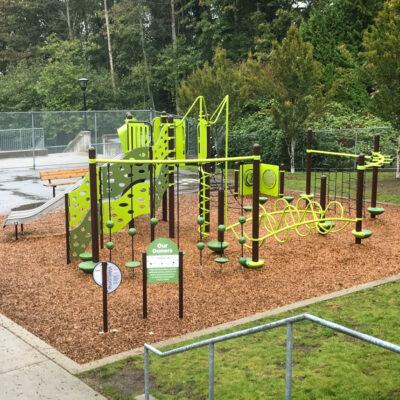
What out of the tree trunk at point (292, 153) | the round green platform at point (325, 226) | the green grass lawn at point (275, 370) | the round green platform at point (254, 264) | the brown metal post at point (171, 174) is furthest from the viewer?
the tree trunk at point (292, 153)

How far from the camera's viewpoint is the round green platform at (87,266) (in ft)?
28.9

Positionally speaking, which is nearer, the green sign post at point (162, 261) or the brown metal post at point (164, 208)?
the green sign post at point (162, 261)

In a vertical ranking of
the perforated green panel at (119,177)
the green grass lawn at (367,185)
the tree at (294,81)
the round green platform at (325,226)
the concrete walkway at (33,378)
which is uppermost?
the tree at (294,81)

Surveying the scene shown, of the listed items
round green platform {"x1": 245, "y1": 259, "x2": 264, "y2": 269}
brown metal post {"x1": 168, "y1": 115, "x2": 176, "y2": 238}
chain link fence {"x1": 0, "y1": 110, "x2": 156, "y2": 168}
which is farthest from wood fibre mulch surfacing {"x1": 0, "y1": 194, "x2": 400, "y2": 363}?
chain link fence {"x1": 0, "y1": 110, "x2": 156, "y2": 168}

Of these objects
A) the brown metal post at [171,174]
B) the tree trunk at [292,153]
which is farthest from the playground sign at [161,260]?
the tree trunk at [292,153]

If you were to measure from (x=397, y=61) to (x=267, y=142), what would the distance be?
8518 millimetres

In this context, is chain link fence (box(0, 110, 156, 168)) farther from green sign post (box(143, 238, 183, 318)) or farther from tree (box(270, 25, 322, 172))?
green sign post (box(143, 238, 183, 318))

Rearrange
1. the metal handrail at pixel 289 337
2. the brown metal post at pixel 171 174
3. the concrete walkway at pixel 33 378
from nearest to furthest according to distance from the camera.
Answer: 1. the metal handrail at pixel 289 337
2. the concrete walkway at pixel 33 378
3. the brown metal post at pixel 171 174

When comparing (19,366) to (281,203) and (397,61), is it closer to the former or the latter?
(281,203)

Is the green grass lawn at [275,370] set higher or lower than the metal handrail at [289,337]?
lower

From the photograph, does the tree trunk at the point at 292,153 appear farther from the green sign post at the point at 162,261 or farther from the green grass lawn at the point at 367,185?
the green sign post at the point at 162,261

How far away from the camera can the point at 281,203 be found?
1568cm

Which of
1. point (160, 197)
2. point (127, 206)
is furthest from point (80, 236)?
point (160, 197)

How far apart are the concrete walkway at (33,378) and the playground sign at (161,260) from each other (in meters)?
1.57
